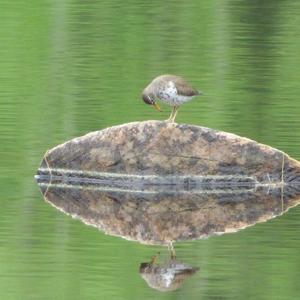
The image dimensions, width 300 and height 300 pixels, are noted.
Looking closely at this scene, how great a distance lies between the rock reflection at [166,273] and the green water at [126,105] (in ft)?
0.31

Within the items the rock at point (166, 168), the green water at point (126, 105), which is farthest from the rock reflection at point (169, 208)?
the green water at point (126, 105)

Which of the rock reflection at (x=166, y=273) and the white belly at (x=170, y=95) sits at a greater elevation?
the rock reflection at (x=166, y=273)

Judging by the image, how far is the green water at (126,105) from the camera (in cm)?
1351

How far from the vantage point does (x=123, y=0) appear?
32.0 metres

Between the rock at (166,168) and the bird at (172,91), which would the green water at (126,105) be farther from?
the bird at (172,91)

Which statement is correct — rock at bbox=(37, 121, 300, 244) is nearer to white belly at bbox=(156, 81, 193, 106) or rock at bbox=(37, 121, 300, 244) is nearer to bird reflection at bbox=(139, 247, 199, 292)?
white belly at bbox=(156, 81, 193, 106)

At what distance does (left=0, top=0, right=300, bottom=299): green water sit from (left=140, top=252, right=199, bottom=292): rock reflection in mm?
94

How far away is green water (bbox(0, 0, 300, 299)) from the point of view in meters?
13.5

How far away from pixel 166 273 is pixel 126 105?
27.3ft

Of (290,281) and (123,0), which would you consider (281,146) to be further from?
(123,0)

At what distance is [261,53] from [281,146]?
7266mm

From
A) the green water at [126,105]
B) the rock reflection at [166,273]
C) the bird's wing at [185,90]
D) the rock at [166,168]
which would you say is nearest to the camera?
the rock reflection at [166,273]

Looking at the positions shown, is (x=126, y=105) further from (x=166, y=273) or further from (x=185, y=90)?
(x=166, y=273)

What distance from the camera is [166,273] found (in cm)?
1375
